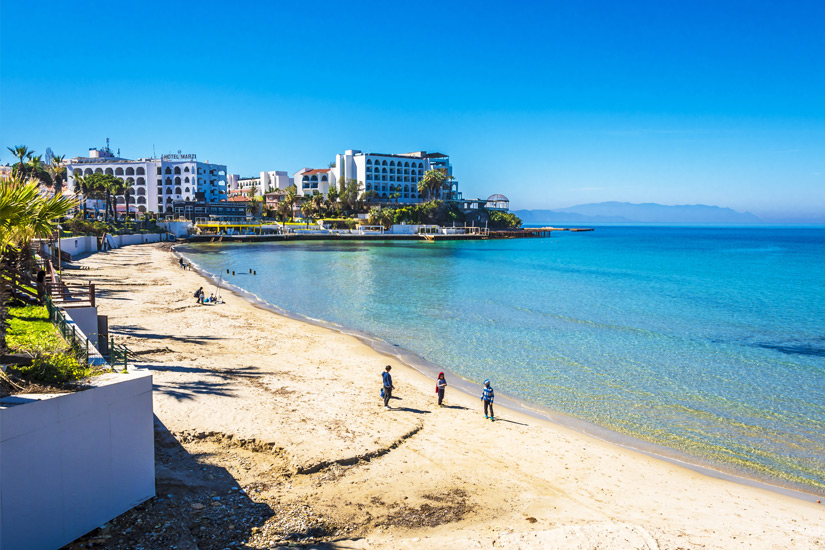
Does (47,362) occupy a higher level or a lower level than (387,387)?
higher

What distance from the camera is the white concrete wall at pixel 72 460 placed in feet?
23.3

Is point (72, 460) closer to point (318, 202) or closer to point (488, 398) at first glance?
point (488, 398)

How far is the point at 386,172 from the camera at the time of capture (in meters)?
163

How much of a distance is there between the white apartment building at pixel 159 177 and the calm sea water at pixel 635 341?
265ft

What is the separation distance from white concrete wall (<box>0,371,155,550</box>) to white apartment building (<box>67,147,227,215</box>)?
444 feet

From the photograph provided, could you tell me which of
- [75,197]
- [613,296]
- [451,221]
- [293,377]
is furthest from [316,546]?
[451,221]

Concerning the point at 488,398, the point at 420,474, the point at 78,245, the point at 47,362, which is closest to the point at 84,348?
the point at 47,362

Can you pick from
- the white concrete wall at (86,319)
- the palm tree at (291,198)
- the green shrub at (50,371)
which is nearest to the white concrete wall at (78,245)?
the white concrete wall at (86,319)

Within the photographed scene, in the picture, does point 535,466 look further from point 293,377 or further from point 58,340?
point 58,340

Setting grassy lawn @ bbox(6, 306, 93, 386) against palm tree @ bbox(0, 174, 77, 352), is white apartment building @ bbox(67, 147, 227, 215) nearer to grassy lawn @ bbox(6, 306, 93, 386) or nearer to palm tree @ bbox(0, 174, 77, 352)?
grassy lawn @ bbox(6, 306, 93, 386)

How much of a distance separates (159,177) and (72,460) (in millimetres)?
142582

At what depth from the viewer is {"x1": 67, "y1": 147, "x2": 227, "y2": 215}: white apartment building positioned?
13188cm

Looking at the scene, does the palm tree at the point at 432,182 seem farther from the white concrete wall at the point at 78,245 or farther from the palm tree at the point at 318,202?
the white concrete wall at the point at 78,245

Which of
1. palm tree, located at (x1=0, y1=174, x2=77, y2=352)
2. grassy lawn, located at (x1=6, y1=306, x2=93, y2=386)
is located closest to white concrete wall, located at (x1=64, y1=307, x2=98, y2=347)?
grassy lawn, located at (x1=6, y1=306, x2=93, y2=386)
